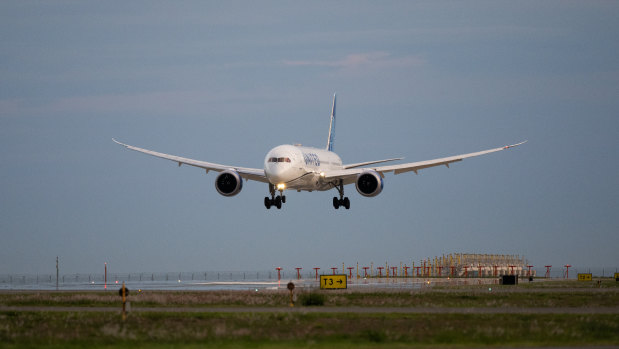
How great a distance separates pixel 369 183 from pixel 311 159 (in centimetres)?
507

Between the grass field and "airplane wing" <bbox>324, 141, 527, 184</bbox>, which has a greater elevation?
"airplane wing" <bbox>324, 141, 527, 184</bbox>

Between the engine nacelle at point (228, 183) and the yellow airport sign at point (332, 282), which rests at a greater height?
the engine nacelle at point (228, 183)

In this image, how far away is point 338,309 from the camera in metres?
41.7

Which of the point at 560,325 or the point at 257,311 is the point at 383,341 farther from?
the point at 257,311

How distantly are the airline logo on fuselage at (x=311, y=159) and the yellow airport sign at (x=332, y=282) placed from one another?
30.6 ft

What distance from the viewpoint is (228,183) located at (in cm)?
6888

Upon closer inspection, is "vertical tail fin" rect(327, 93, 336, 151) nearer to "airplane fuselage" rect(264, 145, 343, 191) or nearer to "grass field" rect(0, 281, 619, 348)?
"airplane fuselage" rect(264, 145, 343, 191)

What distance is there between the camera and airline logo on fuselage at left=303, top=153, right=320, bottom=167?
67.9 metres

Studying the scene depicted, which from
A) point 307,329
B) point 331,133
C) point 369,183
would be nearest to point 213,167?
point 369,183

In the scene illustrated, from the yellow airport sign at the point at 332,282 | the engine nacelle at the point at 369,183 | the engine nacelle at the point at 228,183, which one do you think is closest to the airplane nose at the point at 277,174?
the engine nacelle at the point at 228,183

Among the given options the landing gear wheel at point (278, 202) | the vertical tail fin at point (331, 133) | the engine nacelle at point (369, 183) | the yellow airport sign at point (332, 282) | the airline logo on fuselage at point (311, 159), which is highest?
the vertical tail fin at point (331, 133)

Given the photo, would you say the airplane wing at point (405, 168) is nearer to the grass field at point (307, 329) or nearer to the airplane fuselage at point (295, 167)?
the airplane fuselage at point (295, 167)

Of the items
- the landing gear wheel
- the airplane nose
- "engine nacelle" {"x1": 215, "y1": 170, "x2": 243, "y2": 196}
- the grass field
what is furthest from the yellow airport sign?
the grass field

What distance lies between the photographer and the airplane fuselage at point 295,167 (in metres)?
64.8
